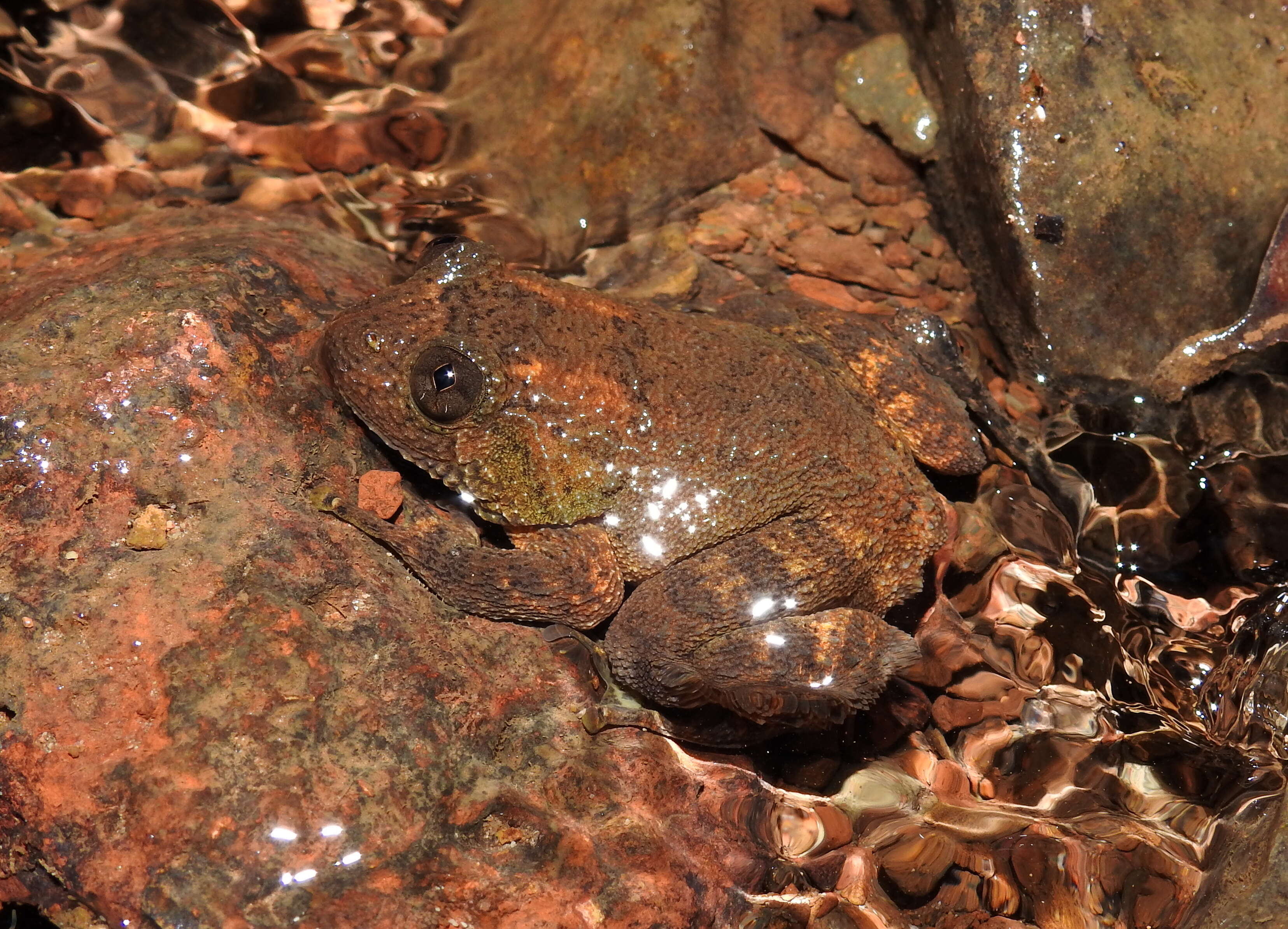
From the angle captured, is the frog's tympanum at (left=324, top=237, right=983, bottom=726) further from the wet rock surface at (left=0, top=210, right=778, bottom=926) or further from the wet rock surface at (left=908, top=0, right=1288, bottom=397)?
the wet rock surface at (left=908, top=0, right=1288, bottom=397)

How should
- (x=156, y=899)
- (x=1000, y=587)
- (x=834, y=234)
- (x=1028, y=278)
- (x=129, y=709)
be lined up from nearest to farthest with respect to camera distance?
(x=156, y=899), (x=129, y=709), (x=1000, y=587), (x=1028, y=278), (x=834, y=234)

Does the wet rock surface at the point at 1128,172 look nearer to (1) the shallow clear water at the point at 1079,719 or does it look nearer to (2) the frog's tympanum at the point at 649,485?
(1) the shallow clear water at the point at 1079,719

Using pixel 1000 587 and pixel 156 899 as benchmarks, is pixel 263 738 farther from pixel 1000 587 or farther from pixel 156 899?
pixel 1000 587

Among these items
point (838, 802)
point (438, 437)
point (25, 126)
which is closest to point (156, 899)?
point (438, 437)

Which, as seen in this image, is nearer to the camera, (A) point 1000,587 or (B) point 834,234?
(A) point 1000,587

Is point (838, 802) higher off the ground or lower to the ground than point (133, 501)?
lower

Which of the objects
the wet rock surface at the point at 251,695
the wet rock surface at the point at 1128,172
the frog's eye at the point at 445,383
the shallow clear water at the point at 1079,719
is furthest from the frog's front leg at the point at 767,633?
the wet rock surface at the point at 1128,172

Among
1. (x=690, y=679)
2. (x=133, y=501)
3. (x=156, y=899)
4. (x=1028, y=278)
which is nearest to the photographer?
(x=156, y=899)
